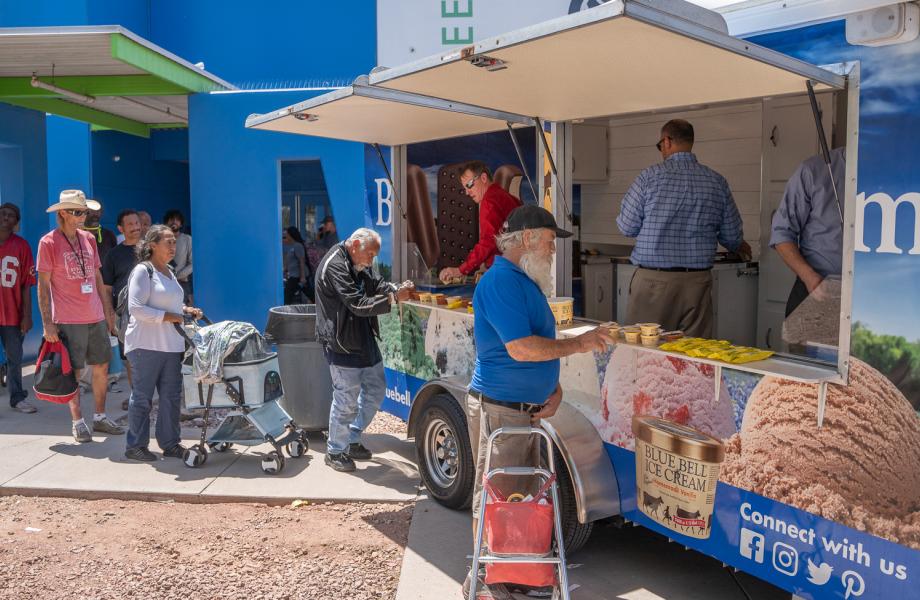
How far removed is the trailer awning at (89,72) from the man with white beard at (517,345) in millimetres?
5805

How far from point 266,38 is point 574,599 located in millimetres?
12021

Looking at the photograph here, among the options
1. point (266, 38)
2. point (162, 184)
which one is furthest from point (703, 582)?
point (162, 184)

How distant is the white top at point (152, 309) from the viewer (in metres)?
5.72

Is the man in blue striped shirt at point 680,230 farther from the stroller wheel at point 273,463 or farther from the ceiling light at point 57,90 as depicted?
the ceiling light at point 57,90

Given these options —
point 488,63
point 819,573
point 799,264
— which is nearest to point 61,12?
point 488,63

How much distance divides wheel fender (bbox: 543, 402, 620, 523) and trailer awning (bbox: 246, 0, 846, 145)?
1.69 meters

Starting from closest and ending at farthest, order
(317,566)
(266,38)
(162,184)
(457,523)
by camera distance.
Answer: (317,566), (457,523), (266,38), (162,184)

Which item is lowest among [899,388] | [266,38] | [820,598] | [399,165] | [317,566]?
[317,566]

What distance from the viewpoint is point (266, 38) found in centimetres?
1391

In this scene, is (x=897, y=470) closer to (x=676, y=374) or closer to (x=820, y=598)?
(x=820, y=598)

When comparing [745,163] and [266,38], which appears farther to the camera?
[266,38]

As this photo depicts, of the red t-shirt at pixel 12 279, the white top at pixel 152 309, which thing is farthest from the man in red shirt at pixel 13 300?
the white top at pixel 152 309

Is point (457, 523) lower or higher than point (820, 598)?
lower

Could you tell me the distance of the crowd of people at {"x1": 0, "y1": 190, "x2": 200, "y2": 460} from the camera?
586 centimetres
